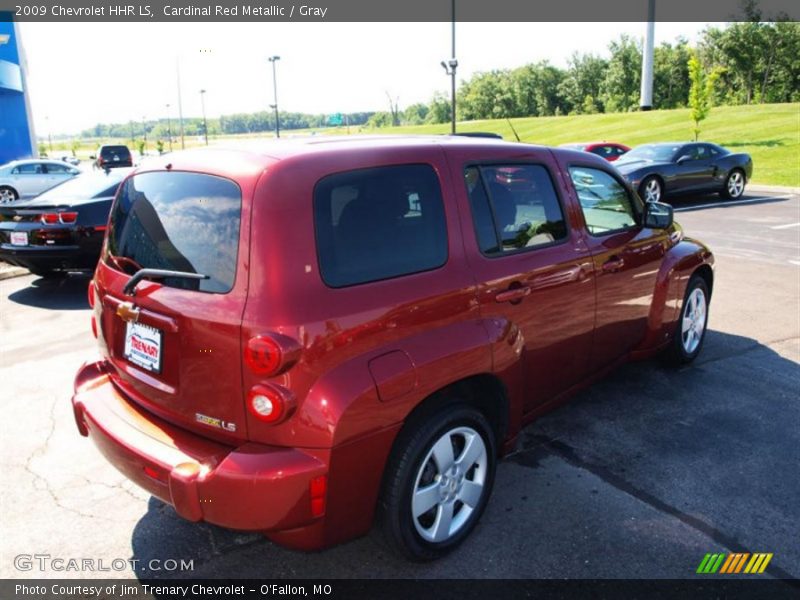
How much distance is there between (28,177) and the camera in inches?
811

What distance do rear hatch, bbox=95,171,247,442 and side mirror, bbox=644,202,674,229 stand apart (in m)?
3.05

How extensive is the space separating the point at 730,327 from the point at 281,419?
523 cm

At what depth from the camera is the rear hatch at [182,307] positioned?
7.98ft

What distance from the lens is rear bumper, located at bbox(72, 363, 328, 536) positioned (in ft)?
7.55

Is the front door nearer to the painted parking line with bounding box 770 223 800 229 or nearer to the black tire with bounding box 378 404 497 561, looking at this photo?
the black tire with bounding box 378 404 497 561

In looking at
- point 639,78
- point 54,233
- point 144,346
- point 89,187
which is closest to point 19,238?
point 54,233

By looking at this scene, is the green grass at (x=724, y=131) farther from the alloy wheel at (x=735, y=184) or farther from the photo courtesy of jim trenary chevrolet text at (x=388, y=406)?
the photo courtesy of jim trenary chevrolet text at (x=388, y=406)

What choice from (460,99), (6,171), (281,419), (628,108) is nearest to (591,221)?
(281,419)

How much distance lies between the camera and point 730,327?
20.1 ft

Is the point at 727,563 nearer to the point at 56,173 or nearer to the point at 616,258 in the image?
the point at 616,258

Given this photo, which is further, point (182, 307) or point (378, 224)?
point (378, 224)

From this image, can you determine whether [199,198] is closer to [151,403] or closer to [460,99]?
[151,403]

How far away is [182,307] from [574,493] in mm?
2201

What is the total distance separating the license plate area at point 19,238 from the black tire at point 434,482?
6.46 metres
